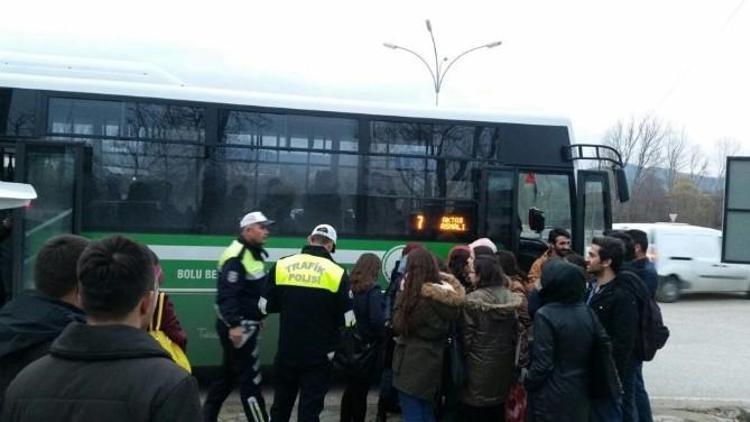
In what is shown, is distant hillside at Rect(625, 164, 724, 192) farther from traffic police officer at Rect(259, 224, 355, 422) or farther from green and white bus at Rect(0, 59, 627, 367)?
traffic police officer at Rect(259, 224, 355, 422)

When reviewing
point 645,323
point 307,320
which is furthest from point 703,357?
point 307,320

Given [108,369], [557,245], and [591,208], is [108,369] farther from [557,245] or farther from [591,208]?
[591,208]

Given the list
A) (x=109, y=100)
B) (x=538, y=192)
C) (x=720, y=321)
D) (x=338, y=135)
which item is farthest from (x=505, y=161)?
(x=720, y=321)

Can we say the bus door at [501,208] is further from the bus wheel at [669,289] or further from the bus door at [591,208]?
the bus wheel at [669,289]

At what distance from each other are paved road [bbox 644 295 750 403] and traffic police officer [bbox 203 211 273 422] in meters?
4.93

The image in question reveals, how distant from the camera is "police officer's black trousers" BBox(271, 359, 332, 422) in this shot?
5410 millimetres

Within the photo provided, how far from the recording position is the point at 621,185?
8219 mm

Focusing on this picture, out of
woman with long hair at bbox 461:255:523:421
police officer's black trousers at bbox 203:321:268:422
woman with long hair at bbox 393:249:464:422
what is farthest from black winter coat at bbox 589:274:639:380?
police officer's black trousers at bbox 203:321:268:422

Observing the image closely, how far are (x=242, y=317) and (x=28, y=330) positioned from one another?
3341 mm

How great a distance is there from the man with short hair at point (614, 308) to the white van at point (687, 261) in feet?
45.8

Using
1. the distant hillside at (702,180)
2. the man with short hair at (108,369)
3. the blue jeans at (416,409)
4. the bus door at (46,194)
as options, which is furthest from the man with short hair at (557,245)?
the distant hillside at (702,180)

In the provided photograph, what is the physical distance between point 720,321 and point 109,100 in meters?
14.2

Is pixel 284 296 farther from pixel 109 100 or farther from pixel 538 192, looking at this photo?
pixel 538 192

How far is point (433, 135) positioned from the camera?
7.88 meters
